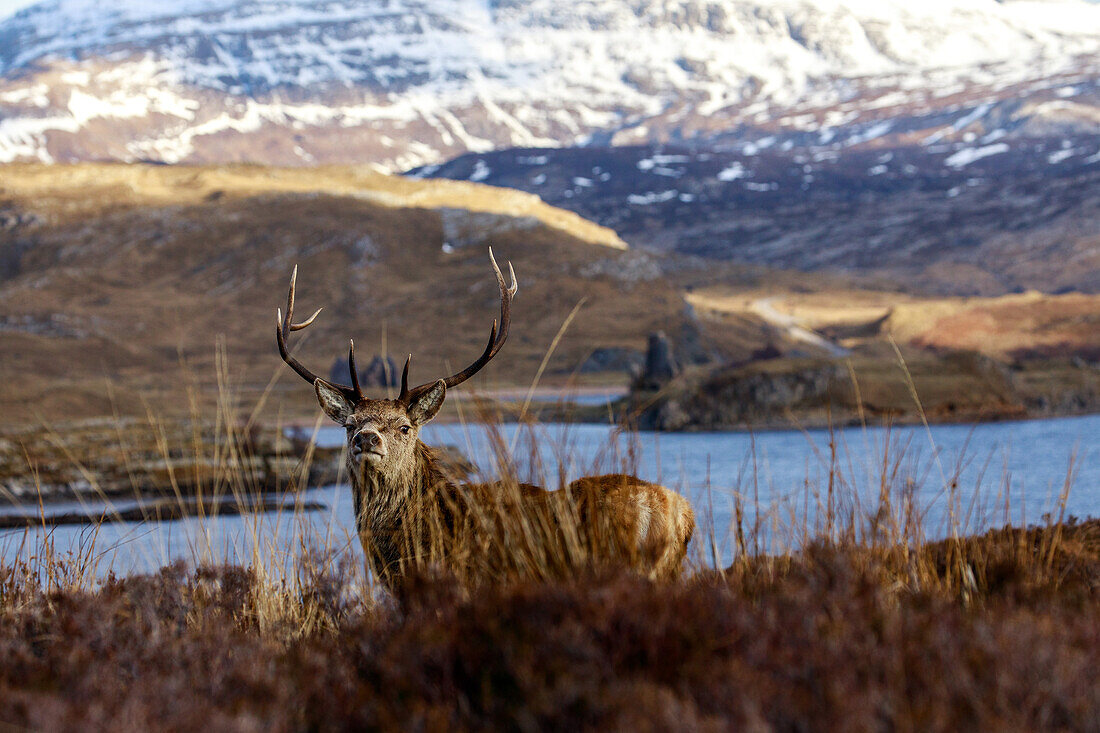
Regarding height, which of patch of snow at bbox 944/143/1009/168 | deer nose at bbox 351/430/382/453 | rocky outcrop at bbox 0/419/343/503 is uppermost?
patch of snow at bbox 944/143/1009/168

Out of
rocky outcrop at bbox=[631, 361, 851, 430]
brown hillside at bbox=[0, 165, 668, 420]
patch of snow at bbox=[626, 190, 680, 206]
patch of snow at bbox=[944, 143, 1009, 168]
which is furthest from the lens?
patch of snow at bbox=[944, 143, 1009, 168]

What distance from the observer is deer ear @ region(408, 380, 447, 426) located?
6.78 m

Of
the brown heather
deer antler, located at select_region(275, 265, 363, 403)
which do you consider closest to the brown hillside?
deer antler, located at select_region(275, 265, 363, 403)

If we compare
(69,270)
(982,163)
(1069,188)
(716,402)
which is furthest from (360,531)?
(982,163)

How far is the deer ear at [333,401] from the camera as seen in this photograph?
6.94 meters

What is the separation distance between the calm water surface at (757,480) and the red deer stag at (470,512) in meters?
0.20

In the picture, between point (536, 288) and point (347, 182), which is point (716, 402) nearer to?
point (536, 288)

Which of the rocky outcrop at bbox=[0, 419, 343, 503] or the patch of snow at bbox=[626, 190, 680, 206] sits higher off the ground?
the patch of snow at bbox=[626, 190, 680, 206]

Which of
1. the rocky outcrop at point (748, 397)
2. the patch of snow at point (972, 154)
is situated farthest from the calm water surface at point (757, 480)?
the patch of snow at point (972, 154)

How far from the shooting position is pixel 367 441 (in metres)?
6.23

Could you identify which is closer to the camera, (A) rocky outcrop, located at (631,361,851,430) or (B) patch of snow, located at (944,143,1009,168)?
(A) rocky outcrop, located at (631,361,851,430)

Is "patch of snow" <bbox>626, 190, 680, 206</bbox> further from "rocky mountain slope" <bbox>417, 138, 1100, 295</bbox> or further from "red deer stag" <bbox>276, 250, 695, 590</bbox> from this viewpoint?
"red deer stag" <bbox>276, 250, 695, 590</bbox>

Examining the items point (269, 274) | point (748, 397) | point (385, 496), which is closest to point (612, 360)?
point (748, 397)

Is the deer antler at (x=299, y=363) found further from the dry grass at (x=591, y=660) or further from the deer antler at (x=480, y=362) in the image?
the dry grass at (x=591, y=660)
